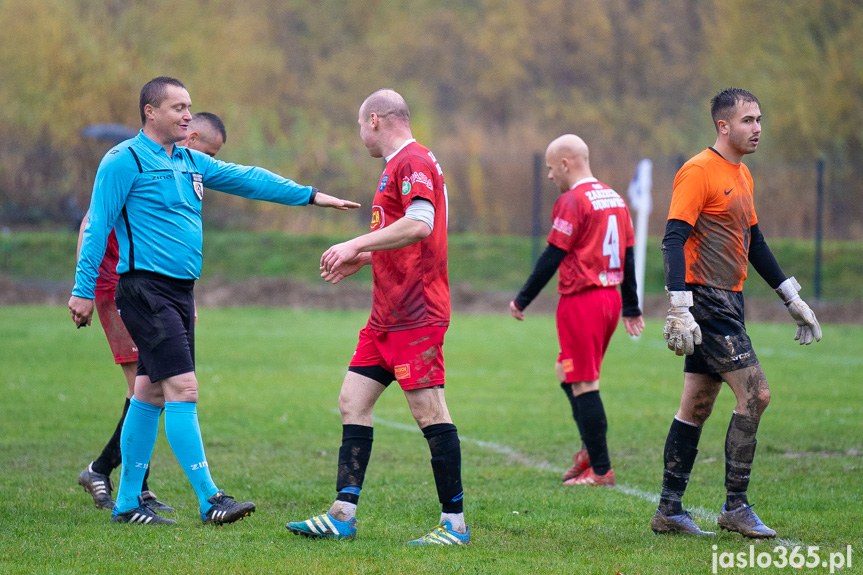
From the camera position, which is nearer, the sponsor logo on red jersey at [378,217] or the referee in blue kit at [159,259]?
the sponsor logo on red jersey at [378,217]

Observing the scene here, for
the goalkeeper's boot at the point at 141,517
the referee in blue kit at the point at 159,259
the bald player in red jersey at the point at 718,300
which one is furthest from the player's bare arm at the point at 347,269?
the goalkeeper's boot at the point at 141,517

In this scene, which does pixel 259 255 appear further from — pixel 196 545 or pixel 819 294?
pixel 196 545

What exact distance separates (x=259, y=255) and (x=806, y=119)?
1652cm

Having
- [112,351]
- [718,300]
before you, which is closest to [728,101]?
[718,300]

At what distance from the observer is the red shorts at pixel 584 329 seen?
6520 millimetres

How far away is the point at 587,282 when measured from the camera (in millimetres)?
6527

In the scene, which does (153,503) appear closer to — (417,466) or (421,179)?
(417,466)

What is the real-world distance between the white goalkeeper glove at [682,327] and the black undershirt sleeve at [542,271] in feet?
5.87

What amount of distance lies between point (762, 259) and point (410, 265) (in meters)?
1.99

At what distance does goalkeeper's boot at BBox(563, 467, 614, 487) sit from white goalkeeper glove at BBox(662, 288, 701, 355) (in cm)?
187

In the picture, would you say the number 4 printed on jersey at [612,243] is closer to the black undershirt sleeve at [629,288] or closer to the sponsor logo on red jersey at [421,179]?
the black undershirt sleeve at [629,288]

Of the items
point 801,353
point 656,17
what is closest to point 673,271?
point 801,353

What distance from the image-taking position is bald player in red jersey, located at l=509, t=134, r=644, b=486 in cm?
648

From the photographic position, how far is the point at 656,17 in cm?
4209
